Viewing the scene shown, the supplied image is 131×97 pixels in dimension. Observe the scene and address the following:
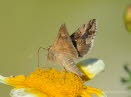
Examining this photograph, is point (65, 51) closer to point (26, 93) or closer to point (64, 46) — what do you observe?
point (64, 46)

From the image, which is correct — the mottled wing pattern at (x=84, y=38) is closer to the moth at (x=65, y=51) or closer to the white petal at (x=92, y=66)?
the moth at (x=65, y=51)

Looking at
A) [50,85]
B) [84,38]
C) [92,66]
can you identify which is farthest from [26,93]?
[92,66]

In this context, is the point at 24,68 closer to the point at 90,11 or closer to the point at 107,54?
the point at 107,54

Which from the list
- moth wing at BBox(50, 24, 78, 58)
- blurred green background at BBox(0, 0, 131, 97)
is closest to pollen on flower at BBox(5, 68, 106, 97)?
moth wing at BBox(50, 24, 78, 58)

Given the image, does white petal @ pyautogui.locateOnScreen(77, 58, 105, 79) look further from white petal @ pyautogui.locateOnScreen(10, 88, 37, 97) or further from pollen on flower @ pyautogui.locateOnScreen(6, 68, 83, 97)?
white petal @ pyautogui.locateOnScreen(10, 88, 37, 97)

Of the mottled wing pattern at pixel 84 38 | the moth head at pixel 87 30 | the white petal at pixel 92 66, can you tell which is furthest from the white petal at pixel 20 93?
the white petal at pixel 92 66

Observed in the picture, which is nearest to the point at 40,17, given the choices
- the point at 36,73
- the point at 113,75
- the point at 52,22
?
the point at 52,22
